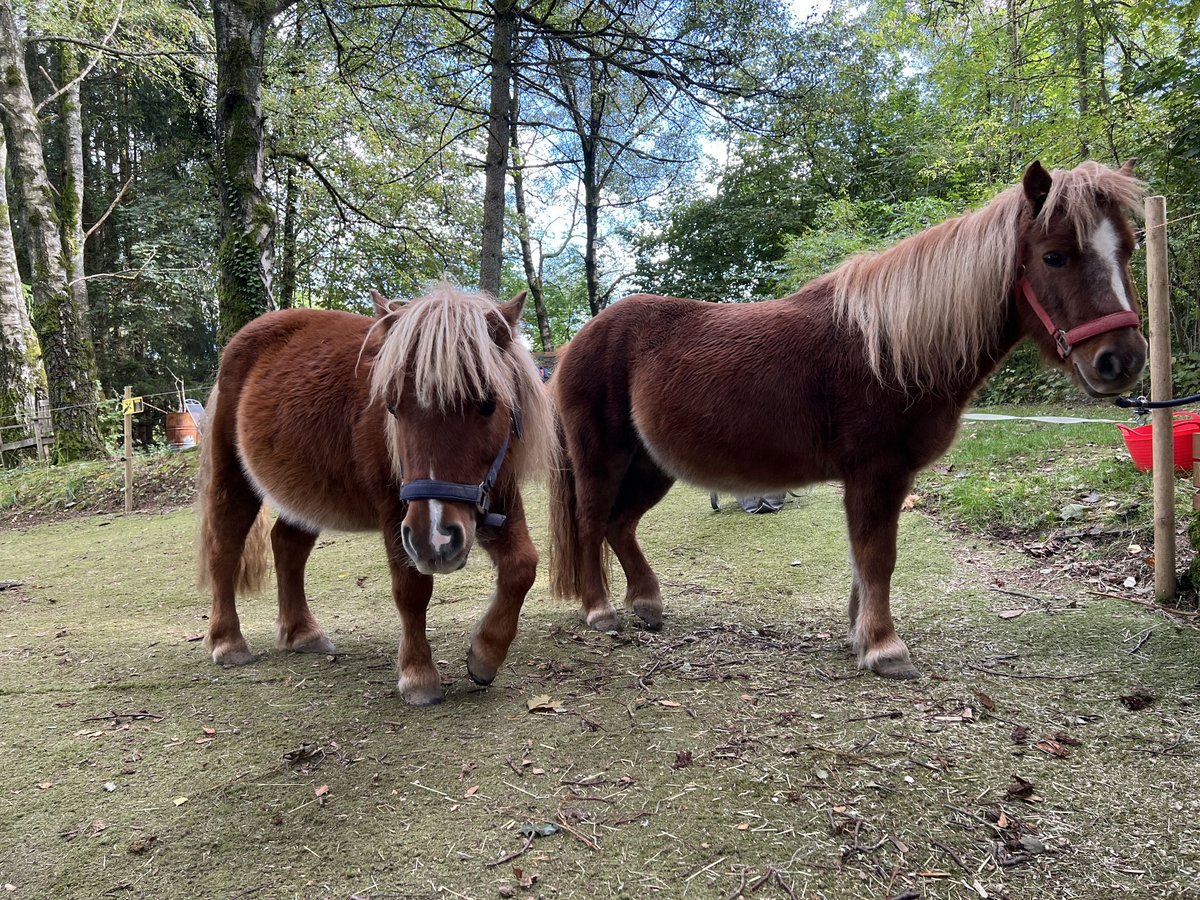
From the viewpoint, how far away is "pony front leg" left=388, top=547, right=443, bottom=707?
242cm

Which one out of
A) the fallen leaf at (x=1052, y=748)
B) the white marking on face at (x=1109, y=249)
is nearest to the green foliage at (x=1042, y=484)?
the white marking on face at (x=1109, y=249)

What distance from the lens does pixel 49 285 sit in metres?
11.1

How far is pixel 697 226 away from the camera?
22219 millimetres

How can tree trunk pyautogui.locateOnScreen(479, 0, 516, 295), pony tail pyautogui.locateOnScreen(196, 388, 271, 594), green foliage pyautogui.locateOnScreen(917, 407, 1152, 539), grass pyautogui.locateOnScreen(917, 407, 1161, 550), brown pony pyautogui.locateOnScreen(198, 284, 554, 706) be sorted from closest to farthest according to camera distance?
brown pony pyautogui.locateOnScreen(198, 284, 554, 706), pony tail pyautogui.locateOnScreen(196, 388, 271, 594), grass pyautogui.locateOnScreen(917, 407, 1161, 550), green foliage pyautogui.locateOnScreen(917, 407, 1152, 539), tree trunk pyautogui.locateOnScreen(479, 0, 516, 295)

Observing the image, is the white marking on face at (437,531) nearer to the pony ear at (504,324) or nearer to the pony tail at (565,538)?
the pony ear at (504,324)

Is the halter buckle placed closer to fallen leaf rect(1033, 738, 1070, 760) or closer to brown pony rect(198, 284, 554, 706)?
fallen leaf rect(1033, 738, 1070, 760)

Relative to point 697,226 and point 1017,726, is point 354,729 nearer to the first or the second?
point 1017,726

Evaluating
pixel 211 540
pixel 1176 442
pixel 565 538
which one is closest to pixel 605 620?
pixel 565 538

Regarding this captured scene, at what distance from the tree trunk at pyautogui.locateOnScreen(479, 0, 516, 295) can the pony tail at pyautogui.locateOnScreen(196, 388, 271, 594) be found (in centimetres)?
253

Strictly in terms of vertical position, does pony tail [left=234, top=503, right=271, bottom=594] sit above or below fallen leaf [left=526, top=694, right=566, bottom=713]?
above

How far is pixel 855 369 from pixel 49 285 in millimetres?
13852

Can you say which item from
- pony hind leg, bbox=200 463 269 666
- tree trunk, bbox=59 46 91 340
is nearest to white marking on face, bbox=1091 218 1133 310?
pony hind leg, bbox=200 463 269 666

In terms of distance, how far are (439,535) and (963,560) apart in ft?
12.1

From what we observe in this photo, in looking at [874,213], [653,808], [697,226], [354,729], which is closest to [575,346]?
[354,729]
